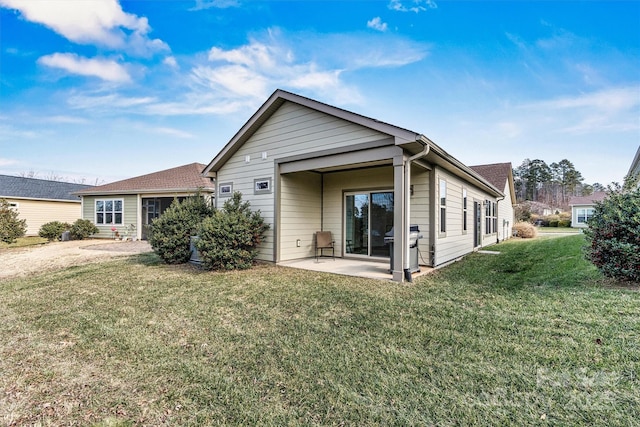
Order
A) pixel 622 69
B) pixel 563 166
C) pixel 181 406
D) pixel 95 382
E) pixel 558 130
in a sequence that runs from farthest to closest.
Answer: pixel 563 166, pixel 558 130, pixel 622 69, pixel 95 382, pixel 181 406

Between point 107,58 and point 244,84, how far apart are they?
15.8 ft

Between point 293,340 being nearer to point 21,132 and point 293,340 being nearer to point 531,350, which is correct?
point 531,350

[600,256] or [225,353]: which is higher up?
[600,256]

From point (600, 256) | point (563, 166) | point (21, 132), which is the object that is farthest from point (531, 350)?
point (563, 166)

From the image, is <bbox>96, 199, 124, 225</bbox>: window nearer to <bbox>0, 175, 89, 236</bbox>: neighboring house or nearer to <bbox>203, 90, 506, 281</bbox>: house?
<bbox>0, 175, 89, 236</bbox>: neighboring house

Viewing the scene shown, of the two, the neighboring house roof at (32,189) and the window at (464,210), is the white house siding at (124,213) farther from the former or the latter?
the window at (464,210)

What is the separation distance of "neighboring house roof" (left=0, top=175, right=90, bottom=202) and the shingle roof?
25323 millimetres

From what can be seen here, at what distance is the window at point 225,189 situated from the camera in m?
9.22

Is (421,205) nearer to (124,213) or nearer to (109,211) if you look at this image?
(124,213)

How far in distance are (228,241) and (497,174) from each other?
690 inches

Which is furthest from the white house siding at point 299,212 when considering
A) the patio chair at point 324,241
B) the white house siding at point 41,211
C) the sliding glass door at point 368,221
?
the white house siding at point 41,211

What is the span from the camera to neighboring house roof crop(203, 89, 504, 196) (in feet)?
18.8

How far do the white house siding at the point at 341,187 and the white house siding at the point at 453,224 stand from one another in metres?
1.55

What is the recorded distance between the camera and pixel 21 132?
53.6ft
